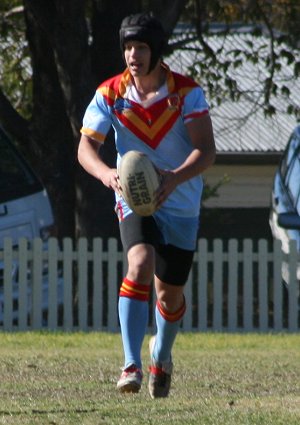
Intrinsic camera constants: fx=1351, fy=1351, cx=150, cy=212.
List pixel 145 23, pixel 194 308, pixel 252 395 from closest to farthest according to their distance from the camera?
1. pixel 145 23
2. pixel 252 395
3. pixel 194 308

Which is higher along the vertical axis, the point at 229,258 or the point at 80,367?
the point at 80,367

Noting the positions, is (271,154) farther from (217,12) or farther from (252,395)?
(252,395)

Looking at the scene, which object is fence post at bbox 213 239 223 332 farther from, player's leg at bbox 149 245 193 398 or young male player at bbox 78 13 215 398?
young male player at bbox 78 13 215 398

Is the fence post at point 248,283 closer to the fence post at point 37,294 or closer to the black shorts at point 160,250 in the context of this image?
the fence post at point 37,294

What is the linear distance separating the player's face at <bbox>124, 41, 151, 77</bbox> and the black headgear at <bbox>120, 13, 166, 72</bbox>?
0.02m

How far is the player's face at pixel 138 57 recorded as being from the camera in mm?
6684

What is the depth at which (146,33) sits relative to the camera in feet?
22.0

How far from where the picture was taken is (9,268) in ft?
43.8

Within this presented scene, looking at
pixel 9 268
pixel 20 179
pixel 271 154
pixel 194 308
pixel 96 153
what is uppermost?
pixel 96 153

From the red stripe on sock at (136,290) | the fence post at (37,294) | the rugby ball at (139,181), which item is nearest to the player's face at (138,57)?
the rugby ball at (139,181)

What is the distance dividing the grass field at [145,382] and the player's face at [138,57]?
1.64 meters

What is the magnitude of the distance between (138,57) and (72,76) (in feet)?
26.4

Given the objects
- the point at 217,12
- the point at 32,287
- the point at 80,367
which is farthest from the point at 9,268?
the point at 217,12

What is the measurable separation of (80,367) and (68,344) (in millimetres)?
2669
